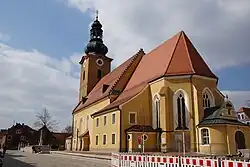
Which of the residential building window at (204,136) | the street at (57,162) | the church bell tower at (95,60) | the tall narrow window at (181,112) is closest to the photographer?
the street at (57,162)

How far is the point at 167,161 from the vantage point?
39.8ft

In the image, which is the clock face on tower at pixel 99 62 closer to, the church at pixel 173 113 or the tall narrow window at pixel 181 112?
the church at pixel 173 113

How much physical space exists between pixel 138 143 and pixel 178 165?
767 inches

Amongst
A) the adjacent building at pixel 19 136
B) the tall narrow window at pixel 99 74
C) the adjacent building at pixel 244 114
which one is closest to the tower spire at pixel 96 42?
the tall narrow window at pixel 99 74

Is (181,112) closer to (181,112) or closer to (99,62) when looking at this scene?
(181,112)

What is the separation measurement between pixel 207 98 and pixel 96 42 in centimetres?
2880

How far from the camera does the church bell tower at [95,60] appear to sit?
177 ft

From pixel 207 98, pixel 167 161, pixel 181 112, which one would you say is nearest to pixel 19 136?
pixel 181 112

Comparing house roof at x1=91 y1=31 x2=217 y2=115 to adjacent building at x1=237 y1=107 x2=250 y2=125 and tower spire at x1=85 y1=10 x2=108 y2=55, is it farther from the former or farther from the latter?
adjacent building at x1=237 y1=107 x2=250 y2=125

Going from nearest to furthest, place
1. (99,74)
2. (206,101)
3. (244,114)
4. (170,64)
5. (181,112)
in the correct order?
1. (181,112)
2. (206,101)
3. (170,64)
4. (99,74)
5. (244,114)

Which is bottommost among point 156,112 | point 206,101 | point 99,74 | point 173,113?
point 173,113

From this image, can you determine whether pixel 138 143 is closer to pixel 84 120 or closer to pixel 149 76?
pixel 149 76

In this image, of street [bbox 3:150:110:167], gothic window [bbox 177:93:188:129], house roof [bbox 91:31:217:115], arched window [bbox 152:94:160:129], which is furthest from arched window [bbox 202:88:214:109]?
street [bbox 3:150:110:167]

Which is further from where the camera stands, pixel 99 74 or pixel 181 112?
pixel 99 74
